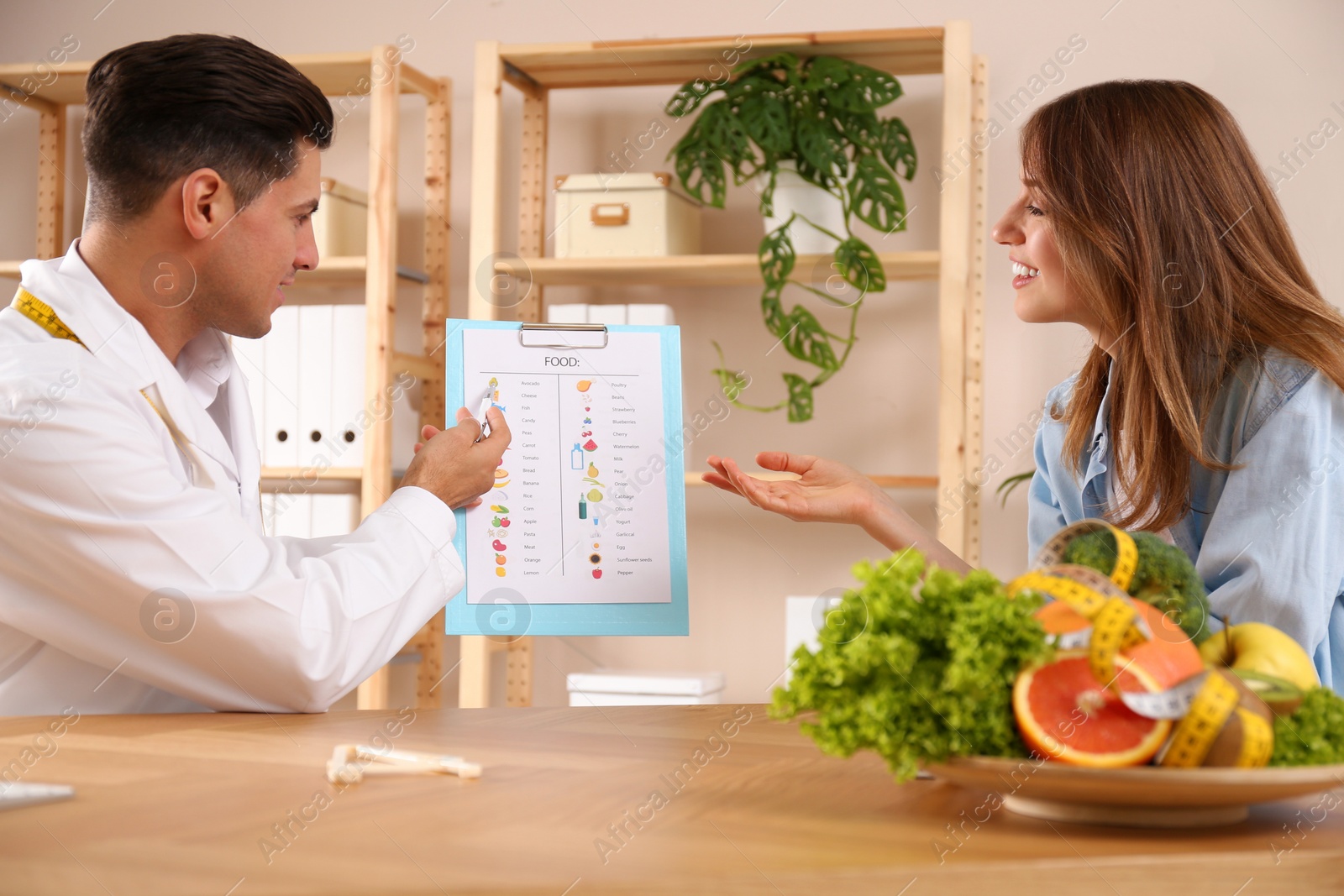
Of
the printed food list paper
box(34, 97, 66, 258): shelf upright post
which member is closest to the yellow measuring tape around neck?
the printed food list paper

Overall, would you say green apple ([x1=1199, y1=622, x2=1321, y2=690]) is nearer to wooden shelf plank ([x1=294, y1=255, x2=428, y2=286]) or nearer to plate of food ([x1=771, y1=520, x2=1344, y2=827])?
plate of food ([x1=771, y1=520, x2=1344, y2=827])

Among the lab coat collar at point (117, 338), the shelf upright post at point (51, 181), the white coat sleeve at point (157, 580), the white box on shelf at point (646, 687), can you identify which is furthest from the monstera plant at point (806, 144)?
the shelf upright post at point (51, 181)

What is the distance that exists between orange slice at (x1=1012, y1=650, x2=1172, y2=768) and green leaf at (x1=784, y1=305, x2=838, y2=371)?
1.78 metres

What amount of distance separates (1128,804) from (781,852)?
0.20 meters

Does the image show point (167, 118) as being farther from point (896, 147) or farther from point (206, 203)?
point (896, 147)

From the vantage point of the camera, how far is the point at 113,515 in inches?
43.1

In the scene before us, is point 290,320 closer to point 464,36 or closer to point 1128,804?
point 464,36

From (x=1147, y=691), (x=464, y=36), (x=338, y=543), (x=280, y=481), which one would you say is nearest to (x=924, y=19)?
(x=464, y=36)

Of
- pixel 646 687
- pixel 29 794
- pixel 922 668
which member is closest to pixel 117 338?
pixel 29 794

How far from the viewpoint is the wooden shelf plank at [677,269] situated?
2346 millimetres

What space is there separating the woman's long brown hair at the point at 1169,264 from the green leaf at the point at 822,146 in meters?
0.80

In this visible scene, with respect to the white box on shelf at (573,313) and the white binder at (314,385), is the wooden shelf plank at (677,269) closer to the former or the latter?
the white box on shelf at (573,313)

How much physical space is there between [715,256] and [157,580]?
1544 millimetres

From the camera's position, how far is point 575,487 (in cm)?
144
